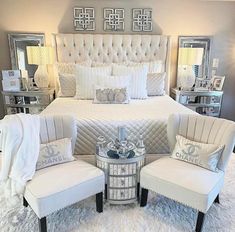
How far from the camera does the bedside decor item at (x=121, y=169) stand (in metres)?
2.11

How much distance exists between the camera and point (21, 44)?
4059mm

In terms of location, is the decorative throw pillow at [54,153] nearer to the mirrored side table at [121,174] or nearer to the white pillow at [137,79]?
the mirrored side table at [121,174]

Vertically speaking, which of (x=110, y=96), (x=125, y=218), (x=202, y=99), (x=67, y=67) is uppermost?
(x=67, y=67)

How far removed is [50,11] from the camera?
3975 mm

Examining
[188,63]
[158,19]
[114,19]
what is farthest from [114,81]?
[158,19]

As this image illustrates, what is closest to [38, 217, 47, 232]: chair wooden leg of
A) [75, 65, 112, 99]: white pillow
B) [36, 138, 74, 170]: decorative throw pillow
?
[36, 138, 74, 170]: decorative throw pillow

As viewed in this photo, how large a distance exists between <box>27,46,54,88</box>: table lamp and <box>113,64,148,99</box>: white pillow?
1179mm

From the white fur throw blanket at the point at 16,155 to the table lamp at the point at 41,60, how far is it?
7.12 ft

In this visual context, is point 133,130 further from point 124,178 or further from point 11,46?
point 11,46

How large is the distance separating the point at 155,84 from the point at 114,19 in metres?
1.35

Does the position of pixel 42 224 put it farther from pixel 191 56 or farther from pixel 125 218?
pixel 191 56

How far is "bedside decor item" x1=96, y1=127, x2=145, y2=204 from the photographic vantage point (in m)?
Answer: 2.11

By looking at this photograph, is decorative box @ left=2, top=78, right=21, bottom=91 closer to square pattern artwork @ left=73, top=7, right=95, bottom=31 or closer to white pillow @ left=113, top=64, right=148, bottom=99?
square pattern artwork @ left=73, top=7, right=95, bottom=31

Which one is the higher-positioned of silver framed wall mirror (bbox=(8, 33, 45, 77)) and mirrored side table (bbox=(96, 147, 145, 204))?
silver framed wall mirror (bbox=(8, 33, 45, 77))
